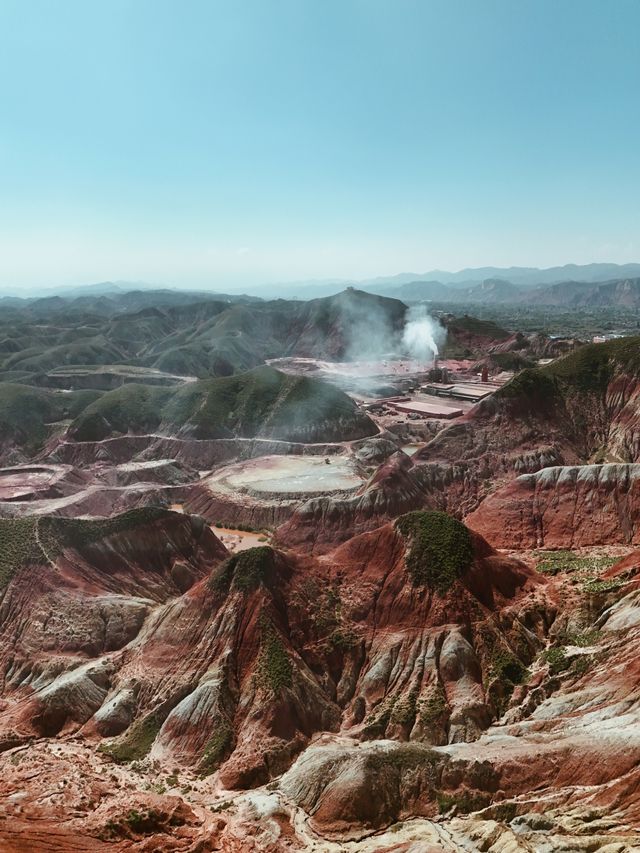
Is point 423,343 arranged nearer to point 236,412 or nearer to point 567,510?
point 236,412

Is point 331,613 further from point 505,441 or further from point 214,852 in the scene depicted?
point 505,441

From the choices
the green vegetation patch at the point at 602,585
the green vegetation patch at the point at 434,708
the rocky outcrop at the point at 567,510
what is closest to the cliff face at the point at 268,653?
the green vegetation patch at the point at 434,708

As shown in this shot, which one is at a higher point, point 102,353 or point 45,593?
point 102,353

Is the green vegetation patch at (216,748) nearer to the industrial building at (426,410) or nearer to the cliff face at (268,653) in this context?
the cliff face at (268,653)

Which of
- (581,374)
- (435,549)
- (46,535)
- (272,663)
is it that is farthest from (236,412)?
(272,663)

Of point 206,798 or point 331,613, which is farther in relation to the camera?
point 331,613

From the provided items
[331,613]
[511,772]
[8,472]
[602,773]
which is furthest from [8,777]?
[8,472]

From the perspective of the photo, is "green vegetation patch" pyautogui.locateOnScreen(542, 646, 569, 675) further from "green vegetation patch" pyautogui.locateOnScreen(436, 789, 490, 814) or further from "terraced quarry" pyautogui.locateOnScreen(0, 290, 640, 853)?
"green vegetation patch" pyautogui.locateOnScreen(436, 789, 490, 814)
